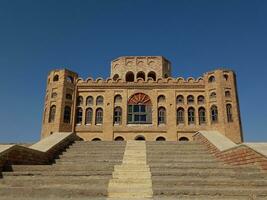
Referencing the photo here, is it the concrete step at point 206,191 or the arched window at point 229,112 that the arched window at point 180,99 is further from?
the concrete step at point 206,191

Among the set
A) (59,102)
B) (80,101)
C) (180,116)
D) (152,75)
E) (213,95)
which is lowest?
(180,116)

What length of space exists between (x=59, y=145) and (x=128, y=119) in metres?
16.2

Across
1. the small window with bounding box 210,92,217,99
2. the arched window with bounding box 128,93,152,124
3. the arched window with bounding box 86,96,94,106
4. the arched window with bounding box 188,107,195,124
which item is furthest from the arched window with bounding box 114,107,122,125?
the small window with bounding box 210,92,217,99

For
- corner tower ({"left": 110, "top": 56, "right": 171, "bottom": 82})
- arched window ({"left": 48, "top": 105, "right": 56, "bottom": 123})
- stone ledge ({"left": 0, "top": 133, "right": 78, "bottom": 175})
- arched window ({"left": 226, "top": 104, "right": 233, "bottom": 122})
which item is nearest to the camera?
stone ledge ({"left": 0, "top": 133, "right": 78, "bottom": 175})

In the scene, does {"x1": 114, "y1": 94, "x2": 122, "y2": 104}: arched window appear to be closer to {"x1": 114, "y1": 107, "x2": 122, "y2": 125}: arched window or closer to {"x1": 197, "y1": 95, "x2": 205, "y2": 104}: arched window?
{"x1": 114, "y1": 107, "x2": 122, "y2": 125}: arched window

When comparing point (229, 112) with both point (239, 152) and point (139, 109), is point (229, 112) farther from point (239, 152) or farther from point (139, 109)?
point (239, 152)

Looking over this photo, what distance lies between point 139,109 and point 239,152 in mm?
19650

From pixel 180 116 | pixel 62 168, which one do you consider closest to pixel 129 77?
pixel 180 116

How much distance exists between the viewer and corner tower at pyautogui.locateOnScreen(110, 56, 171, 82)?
111 ft

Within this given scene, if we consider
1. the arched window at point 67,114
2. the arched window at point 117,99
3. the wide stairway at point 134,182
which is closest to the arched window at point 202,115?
the arched window at point 117,99

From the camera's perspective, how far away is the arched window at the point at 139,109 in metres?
29.2

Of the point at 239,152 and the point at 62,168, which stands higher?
the point at 239,152

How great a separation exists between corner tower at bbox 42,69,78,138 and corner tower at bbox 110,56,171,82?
6759mm

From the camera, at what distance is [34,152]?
1074cm
